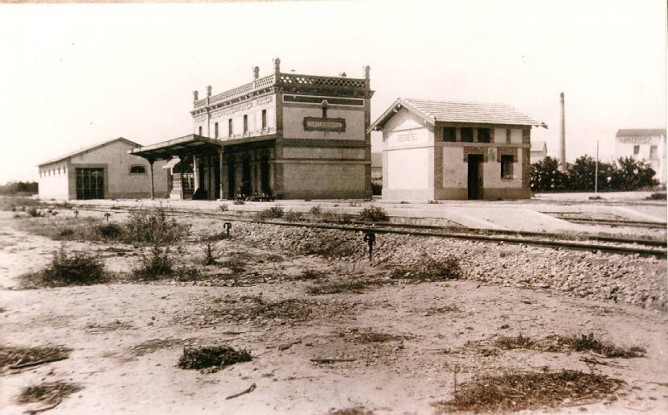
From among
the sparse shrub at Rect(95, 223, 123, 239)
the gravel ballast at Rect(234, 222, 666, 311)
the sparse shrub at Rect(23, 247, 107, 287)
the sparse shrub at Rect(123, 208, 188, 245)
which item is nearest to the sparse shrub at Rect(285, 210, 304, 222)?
the gravel ballast at Rect(234, 222, 666, 311)

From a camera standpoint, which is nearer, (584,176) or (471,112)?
(584,176)

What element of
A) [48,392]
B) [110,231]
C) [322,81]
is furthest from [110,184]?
[48,392]

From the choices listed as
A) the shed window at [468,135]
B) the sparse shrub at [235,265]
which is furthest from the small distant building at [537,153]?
the sparse shrub at [235,265]

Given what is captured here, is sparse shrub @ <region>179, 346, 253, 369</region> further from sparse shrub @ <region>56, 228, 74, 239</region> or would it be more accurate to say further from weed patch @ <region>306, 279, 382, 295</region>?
sparse shrub @ <region>56, 228, 74, 239</region>

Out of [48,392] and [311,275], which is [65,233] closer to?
[311,275]

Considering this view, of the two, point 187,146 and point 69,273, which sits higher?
point 187,146

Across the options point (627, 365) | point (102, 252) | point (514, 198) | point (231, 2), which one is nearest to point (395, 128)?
point (514, 198)

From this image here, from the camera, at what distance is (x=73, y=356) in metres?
3.94

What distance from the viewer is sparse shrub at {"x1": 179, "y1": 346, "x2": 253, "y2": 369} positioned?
12.2ft

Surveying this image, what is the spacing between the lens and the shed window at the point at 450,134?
16953mm

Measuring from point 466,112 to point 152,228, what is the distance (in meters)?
12.5

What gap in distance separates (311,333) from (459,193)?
1350 cm

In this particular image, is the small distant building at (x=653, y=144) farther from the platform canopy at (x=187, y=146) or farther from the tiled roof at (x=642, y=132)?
the platform canopy at (x=187, y=146)

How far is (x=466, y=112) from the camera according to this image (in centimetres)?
1719
